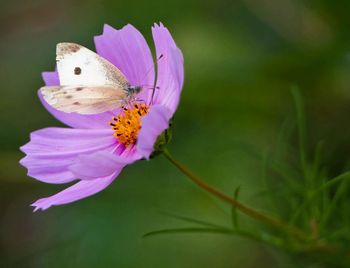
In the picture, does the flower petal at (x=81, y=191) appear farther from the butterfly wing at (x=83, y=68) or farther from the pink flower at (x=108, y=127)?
the butterfly wing at (x=83, y=68)

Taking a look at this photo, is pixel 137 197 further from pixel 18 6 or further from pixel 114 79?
pixel 18 6

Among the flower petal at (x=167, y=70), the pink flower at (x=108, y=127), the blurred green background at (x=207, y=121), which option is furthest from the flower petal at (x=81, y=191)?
the blurred green background at (x=207, y=121)

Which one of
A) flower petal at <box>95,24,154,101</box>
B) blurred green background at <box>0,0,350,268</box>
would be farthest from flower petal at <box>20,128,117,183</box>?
blurred green background at <box>0,0,350,268</box>

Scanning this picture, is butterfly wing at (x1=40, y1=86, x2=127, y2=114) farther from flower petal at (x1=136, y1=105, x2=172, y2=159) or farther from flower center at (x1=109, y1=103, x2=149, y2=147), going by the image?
flower petal at (x1=136, y1=105, x2=172, y2=159)

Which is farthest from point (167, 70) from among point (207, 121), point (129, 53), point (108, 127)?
point (207, 121)

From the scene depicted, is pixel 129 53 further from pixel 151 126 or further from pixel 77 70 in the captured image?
pixel 151 126

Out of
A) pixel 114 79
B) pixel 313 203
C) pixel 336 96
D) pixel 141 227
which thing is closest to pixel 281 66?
pixel 336 96
